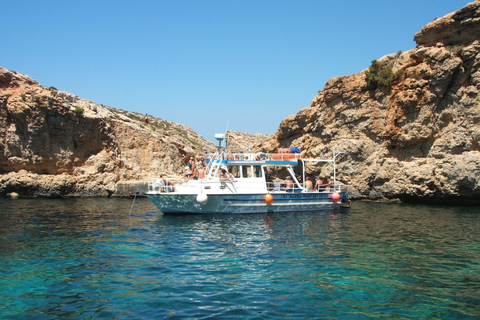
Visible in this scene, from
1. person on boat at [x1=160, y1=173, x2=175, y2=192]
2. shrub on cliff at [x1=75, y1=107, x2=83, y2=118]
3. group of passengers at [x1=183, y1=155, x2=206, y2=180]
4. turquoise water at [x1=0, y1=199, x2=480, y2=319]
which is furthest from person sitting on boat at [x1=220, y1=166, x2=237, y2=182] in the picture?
shrub on cliff at [x1=75, y1=107, x2=83, y2=118]

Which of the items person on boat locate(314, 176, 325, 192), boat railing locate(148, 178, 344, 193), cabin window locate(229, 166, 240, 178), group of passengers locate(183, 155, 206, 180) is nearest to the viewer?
boat railing locate(148, 178, 344, 193)

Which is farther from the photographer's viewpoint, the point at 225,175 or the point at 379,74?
the point at 379,74

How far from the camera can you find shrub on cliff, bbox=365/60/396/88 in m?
28.7

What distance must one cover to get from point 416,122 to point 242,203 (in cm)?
1414

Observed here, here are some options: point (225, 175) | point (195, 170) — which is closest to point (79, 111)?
point (195, 170)

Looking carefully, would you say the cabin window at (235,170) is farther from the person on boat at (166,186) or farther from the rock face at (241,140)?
the rock face at (241,140)

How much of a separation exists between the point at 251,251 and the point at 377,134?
20.2 m

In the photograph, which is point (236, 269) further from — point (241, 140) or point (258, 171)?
point (241, 140)

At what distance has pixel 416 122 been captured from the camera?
26.7m

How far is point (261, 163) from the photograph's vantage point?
22.8 meters

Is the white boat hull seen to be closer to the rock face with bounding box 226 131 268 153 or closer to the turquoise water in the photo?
the turquoise water

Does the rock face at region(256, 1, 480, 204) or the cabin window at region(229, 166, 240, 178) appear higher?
the rock face at region(256, 1, 480, 204)

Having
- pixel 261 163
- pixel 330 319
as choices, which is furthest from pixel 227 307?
pixel 261 163

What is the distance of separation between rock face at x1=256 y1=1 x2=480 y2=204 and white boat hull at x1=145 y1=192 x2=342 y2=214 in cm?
657
